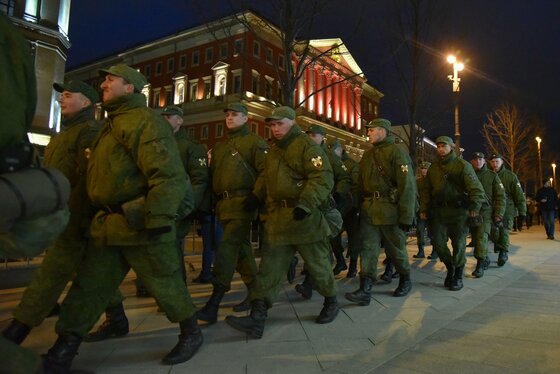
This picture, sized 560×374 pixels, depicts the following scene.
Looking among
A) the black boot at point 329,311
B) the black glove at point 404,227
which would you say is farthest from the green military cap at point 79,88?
the black glove at point 404,227

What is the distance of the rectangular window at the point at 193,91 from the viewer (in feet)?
162

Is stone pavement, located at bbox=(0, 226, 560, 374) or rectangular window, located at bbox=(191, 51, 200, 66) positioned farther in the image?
rectangular window, located at bbox=(191, 51, 200, 66)

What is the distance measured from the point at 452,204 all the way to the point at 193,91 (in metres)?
46.5

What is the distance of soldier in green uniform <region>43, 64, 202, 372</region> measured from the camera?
3016 millimetres

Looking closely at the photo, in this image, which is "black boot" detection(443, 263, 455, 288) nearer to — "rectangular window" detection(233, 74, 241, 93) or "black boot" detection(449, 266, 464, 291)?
"black boot" detection(449, 266, 464, 291)

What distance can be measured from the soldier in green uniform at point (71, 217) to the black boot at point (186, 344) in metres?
1.03

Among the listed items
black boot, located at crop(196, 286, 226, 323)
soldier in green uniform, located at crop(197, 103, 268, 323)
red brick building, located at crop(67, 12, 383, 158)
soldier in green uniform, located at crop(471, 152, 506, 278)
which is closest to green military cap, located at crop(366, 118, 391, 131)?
soldier in green uniform, located at crop(197, 103, 268, 323)

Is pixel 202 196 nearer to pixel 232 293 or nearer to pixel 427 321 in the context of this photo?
pixel 232 293

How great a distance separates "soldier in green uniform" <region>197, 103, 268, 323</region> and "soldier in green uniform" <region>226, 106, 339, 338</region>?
365 millimetres

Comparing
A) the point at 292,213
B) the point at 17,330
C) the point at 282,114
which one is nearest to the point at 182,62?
the point at 282,114

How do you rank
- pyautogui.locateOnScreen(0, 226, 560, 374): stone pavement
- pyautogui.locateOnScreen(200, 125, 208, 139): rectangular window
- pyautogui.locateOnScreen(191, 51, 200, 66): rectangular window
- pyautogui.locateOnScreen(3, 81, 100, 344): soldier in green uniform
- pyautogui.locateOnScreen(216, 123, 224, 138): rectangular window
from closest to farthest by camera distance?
pyautogui.locateOnScreen(0, 226, 560, 374): stone pavement
pyautogui.locateOnScreen(3, 81, 100, 344): soldier in green uniform
pyautogui.locateOnScreen(216, 123, 224, 138): rectangular window
pyautogui.locateOnScreen(200, 125, 208, 139): rectangular window
pyautogui.locateOnScreen(191, 51, 200, 66): rectangular window

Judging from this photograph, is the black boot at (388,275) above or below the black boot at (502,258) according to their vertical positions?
below

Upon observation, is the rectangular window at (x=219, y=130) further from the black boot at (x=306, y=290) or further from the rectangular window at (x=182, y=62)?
the black boot at (x=306, y=290)

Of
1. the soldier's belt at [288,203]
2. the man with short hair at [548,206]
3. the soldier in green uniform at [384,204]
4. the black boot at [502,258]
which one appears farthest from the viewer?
the man with short hair at [548,206]
